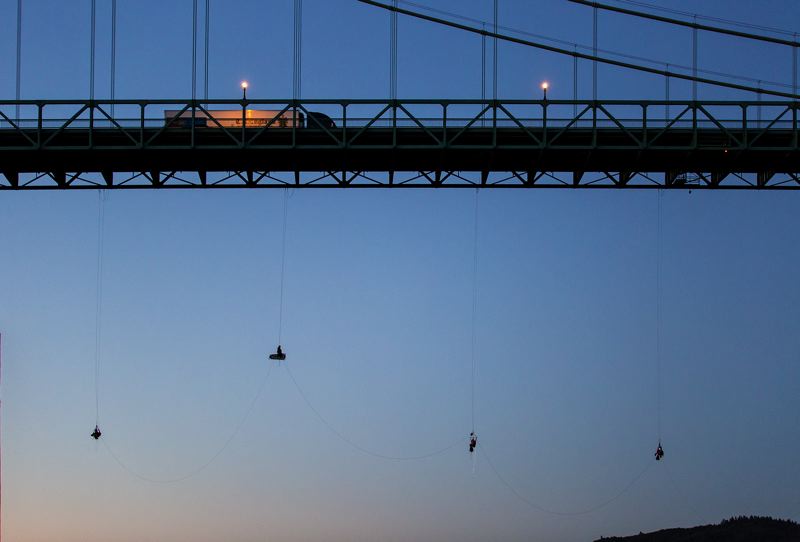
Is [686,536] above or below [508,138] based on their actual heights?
below

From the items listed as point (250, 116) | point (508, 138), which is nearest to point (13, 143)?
point (250, 116)

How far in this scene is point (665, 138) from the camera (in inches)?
2079

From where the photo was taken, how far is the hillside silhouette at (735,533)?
62375mm

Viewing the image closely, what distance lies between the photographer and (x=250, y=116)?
174 ft

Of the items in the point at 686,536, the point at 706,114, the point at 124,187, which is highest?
the point at 706,114

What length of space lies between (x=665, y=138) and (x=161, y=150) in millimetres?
21484

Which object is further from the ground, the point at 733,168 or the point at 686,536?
the point at 733,168

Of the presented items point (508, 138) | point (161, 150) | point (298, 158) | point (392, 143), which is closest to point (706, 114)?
point (508, 138)

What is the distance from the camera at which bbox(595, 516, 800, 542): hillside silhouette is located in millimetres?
62375

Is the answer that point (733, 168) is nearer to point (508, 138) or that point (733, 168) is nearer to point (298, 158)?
point (508, 138)

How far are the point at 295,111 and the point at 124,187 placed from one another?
7.90m

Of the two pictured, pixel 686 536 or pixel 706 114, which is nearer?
pixel 706 114

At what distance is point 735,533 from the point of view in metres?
65.2

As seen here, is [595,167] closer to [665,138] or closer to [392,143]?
[665,138]
